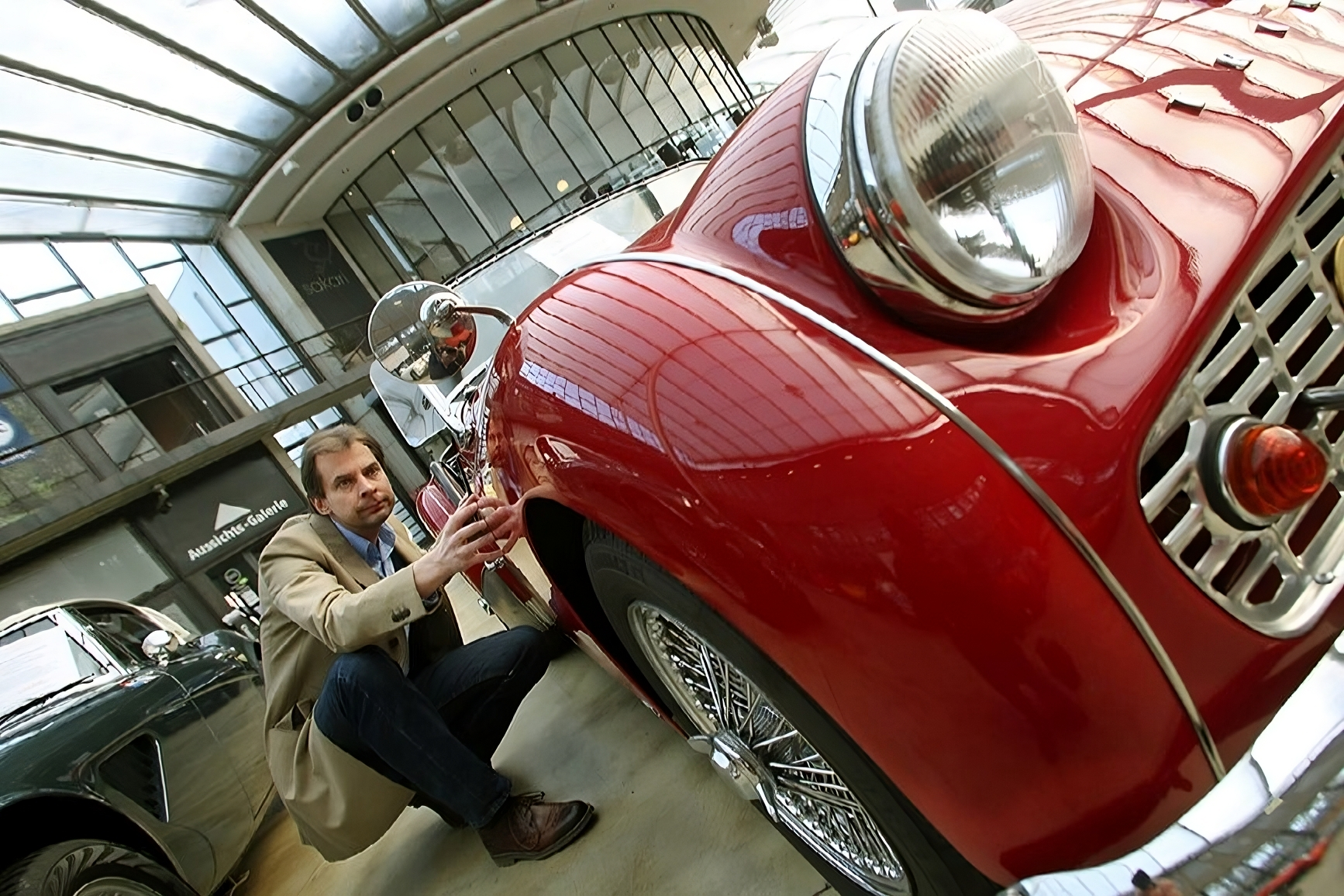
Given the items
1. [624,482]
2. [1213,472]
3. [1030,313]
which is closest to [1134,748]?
[1213,472]

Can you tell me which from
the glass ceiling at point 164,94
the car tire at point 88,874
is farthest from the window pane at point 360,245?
the car tire at point 88,874

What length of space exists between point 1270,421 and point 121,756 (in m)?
2.69

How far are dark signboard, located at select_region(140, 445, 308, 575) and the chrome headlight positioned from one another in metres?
10.7

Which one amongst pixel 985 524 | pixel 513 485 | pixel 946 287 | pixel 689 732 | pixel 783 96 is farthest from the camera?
pixel 689 732

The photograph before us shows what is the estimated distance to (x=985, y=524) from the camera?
691mm

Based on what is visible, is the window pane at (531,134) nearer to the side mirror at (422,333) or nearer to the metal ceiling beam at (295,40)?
the metal ceiling beam at (295,40)

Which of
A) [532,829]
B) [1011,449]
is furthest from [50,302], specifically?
[1011,449]

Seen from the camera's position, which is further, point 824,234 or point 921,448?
point 824,234

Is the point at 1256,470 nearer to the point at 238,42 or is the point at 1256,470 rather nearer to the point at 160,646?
the point at 160,646

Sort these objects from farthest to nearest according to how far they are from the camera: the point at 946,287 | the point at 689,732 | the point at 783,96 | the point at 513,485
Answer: the point at 689,732
the point at 513,485
the point at 783,96
the point at 946,287

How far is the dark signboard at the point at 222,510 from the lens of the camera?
930 centimetres

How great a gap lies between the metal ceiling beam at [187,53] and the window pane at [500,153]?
3665 millimetres

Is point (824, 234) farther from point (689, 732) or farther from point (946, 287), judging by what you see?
point (689, 732)

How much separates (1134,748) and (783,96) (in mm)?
909
